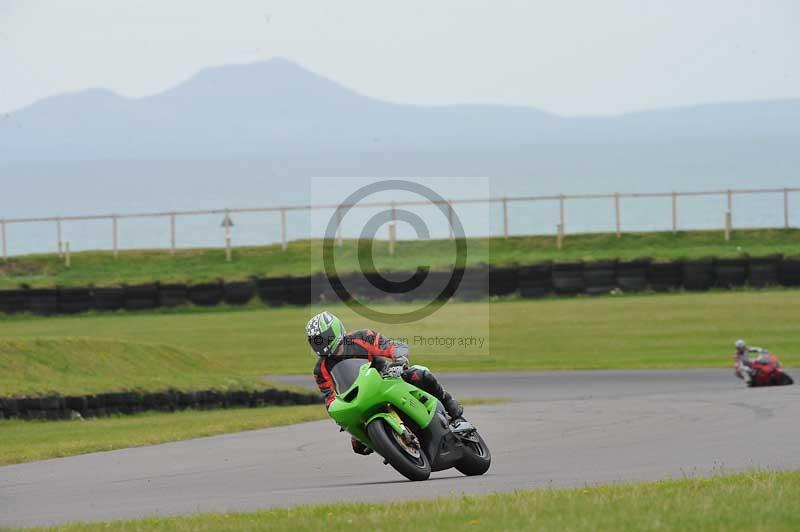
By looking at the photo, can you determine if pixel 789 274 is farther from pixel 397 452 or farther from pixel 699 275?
pixel 397 452

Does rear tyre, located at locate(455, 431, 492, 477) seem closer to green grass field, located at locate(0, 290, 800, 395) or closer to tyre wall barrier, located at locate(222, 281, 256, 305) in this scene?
green grass field, located at locate(0, 290, 800, 395)

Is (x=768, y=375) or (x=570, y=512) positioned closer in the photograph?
(x=570, y=512)

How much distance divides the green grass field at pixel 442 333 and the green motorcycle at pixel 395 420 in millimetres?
9552

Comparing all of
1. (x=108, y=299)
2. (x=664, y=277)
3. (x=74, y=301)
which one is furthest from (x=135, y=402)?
(x=664, y=277)

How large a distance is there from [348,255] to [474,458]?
115 ft

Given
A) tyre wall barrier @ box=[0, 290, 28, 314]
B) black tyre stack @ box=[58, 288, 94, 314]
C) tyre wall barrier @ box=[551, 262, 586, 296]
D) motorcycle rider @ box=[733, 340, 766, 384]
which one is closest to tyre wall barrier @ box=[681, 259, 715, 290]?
tyre wall barrier @ box=[551, 262, 586, 296]

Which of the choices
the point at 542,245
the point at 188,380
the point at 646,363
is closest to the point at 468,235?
the point at 542,245

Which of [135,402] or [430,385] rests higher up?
[430,385]

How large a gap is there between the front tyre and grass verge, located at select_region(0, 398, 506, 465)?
17.4 ft

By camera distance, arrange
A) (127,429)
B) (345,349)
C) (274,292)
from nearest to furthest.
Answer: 1. (345,349)
2. (127,429)
3. (274,292)

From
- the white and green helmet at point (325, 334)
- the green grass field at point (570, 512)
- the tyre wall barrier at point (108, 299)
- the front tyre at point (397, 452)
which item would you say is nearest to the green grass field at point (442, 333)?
the tyre wall barrier at point (108, 299)

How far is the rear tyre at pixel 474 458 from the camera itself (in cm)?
1139

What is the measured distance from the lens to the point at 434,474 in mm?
11938

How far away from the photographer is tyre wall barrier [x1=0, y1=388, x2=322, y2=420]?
19.0 metres
